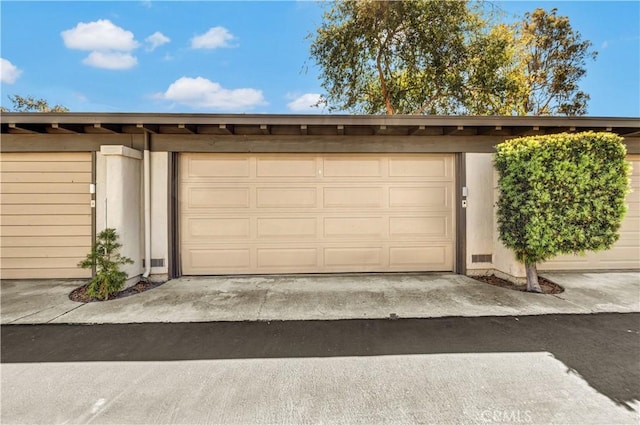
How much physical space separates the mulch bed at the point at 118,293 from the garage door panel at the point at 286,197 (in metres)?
2.10

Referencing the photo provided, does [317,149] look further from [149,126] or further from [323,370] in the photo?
[323,370]

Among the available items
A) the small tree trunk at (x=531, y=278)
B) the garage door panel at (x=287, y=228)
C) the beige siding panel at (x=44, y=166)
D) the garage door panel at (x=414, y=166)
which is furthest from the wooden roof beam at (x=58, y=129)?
A: the small tree trunk at (x=531, y=278)

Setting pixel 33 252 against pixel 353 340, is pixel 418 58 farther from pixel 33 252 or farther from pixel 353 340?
pixel 33 252

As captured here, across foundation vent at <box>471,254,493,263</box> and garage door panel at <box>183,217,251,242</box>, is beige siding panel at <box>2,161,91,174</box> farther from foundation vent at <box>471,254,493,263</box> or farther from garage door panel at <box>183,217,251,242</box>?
foundation vent at <box>471,254,493,263</box>

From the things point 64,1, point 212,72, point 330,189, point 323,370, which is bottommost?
point 323,370

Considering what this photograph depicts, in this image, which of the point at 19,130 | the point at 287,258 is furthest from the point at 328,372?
the point at 19,130

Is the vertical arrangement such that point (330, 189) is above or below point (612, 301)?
above

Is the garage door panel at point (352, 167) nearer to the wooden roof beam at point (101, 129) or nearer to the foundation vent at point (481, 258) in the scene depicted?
the foundation vent at point (481, 258)

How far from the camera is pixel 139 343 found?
273 centimetres

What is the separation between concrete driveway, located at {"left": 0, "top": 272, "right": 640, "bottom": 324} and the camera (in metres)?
3.37

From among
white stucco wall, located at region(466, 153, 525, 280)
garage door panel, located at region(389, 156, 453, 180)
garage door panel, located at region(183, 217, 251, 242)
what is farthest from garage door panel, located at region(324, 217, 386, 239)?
white stucco wall, located at region(466, 153, 525, 280)

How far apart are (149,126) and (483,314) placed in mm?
5382

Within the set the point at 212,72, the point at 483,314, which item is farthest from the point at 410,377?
the point at 212,72

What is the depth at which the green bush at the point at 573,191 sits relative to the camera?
365cm
